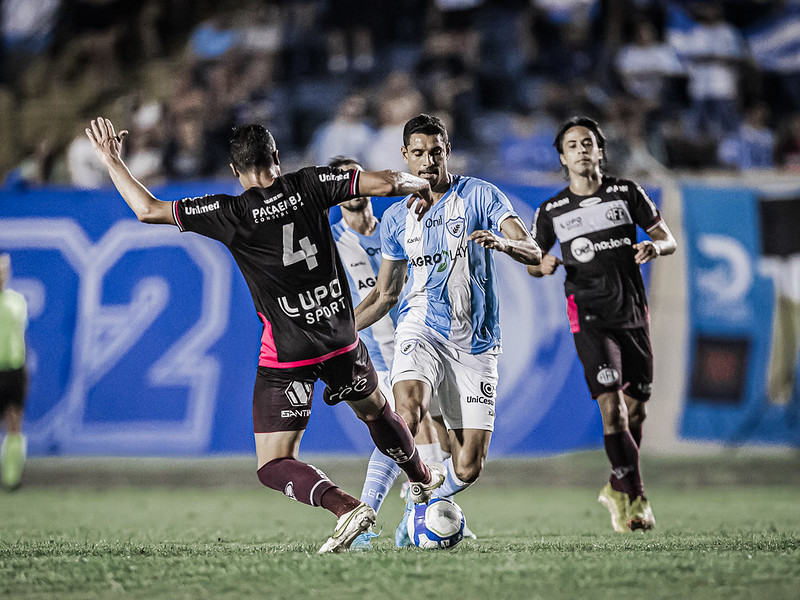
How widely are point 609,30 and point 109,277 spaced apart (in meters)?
8.68

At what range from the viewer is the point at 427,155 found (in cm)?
611

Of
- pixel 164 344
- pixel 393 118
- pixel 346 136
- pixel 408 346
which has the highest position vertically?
pixel 393 118

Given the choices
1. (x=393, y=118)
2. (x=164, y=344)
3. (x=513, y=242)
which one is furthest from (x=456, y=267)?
(x=393, y=118)

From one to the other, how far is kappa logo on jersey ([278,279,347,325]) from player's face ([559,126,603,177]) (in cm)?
257

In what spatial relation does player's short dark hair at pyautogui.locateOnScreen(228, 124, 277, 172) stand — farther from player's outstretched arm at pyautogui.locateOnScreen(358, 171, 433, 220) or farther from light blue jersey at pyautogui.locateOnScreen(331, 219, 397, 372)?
light blue jersey at pyautogui.locateOnScreen(331, 219, 397, 372)

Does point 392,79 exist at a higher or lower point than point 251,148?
higher

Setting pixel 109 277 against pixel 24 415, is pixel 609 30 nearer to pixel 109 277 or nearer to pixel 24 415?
pixel 109 277

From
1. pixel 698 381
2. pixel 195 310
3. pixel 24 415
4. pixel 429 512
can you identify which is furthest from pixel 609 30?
pixel 429 512

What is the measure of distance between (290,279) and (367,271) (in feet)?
6.74

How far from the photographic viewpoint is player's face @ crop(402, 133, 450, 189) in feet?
20.0

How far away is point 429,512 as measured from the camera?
5730 mm

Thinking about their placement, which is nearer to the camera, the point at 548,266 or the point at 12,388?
the point at 548,266

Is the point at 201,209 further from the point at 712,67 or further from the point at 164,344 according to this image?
the point at 712,67

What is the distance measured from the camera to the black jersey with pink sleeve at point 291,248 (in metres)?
5.33
